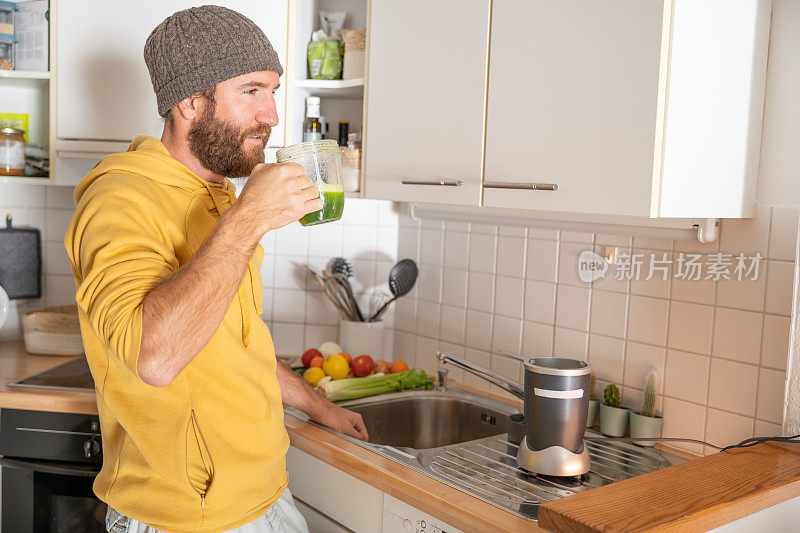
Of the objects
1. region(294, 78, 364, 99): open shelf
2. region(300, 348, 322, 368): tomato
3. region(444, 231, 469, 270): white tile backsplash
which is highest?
region(294, 78, 364, 99): open shelf

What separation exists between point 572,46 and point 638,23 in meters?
0.15

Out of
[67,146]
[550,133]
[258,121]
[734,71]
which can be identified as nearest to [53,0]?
[67,146]

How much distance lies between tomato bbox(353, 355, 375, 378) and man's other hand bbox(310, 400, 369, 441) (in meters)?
0.42

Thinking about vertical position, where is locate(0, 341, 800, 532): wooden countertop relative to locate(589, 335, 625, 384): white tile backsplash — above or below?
below

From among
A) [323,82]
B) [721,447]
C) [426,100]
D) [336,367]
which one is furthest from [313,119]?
[721,447]

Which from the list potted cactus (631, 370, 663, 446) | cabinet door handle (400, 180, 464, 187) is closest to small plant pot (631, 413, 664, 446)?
potted cactus (631, 370, 663, 446)

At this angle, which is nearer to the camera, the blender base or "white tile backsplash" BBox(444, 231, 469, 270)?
the blender base

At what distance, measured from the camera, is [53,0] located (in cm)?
218

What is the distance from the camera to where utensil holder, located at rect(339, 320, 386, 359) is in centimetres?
241

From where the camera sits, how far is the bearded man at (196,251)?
1.22 m

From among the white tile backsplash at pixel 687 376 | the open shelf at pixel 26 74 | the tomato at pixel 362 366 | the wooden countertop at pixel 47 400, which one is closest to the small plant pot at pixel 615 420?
the white tile backsplash at pixel 687 376

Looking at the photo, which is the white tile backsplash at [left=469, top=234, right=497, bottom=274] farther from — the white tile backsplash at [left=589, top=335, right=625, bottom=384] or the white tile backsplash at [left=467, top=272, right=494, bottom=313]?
the white tile backsplash at [left=589, top=335, right=625, bottom=384]

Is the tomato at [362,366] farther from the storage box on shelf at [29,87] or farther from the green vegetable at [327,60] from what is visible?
the storage box on shelf at [29,87]

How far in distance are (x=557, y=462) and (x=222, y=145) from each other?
35.3 inches
